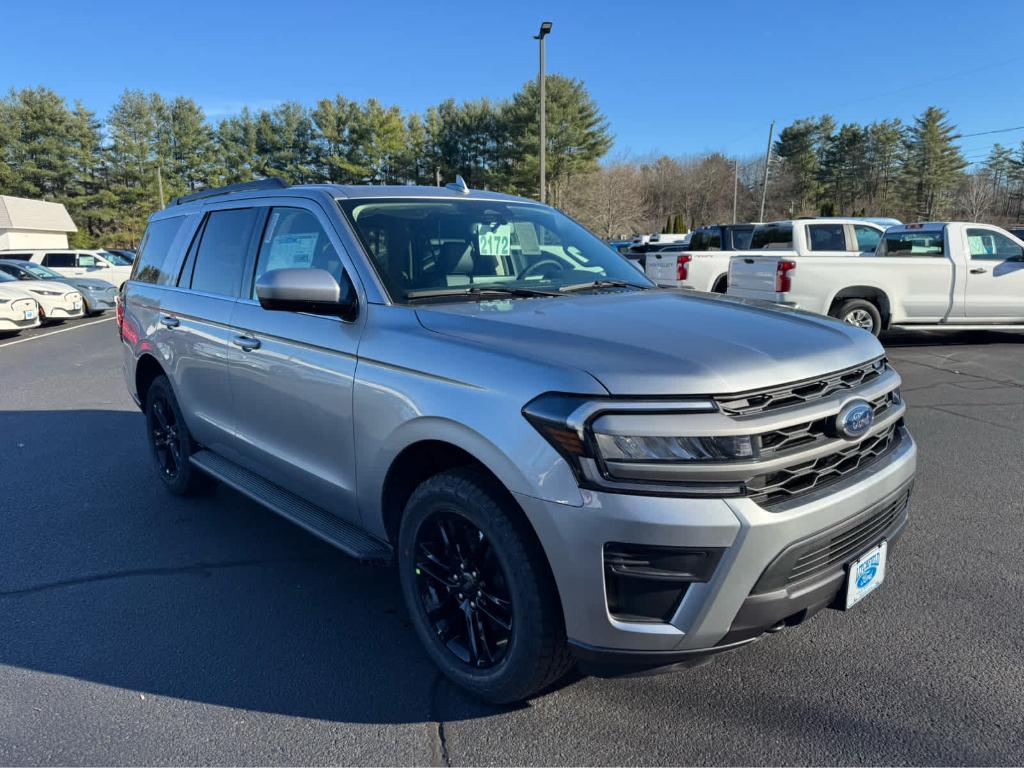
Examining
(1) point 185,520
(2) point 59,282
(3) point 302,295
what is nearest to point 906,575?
(3) point 302,295

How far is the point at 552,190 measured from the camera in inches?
2242

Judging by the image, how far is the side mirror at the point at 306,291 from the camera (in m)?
2.83

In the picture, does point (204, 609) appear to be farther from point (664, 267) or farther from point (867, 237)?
point (867, 237)

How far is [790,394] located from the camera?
7.21ft

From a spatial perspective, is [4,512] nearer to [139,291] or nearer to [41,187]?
[139,291]

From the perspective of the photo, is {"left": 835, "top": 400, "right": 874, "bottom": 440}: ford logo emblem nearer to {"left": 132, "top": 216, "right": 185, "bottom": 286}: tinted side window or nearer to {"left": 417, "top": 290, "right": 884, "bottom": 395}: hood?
{"left": 417, "top": 290, "right": 884, "bottom": 395}: hood

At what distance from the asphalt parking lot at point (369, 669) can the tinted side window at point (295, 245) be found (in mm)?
1560

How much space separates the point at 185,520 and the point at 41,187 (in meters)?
72.7

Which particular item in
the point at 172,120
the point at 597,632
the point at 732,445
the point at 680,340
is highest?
the point at 172,120

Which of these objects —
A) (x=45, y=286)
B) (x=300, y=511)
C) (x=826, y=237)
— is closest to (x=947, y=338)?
(x=826, y=237)

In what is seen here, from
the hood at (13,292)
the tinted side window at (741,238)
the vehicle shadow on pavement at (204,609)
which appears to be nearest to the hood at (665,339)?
the vehicle shadow on pavement at (204,609)

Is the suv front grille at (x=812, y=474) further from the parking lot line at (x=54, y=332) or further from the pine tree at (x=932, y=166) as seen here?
the pine tree at (x=932, y=166)

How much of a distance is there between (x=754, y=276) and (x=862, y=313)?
167 cm

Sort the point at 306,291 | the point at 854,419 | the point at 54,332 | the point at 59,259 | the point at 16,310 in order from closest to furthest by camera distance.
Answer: the point at 854,419, the point at 306,291, the point at 16,310, the point at 54,332, the point at 59,259
